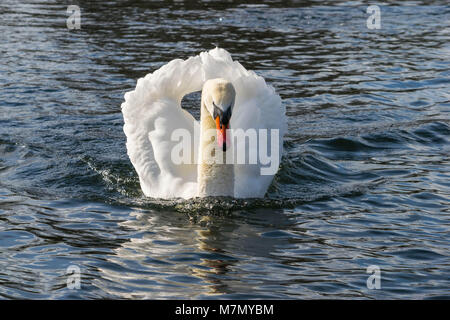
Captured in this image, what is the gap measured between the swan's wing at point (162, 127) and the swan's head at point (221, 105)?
1.06 m

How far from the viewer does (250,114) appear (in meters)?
10.1

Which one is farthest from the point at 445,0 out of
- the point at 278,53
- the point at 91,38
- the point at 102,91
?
the point at 102,91

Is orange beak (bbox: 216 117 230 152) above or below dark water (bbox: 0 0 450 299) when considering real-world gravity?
above

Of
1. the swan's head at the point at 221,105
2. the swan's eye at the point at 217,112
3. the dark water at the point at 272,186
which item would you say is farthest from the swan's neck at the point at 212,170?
the swan's eye at the point at 217,112

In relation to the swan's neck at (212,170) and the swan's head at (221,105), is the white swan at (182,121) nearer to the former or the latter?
the swan's neck at (212,170)

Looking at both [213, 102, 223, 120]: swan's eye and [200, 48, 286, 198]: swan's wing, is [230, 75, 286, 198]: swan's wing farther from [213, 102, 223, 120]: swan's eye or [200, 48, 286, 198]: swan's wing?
[213, 102, 223, 120]: swan's eye

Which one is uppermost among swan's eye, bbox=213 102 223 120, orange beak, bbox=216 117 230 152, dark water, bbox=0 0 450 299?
swan's eye, bbox=213 102 223 120

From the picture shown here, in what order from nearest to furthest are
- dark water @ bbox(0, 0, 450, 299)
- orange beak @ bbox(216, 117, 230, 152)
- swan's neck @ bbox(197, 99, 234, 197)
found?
dark water @ bbox(0, 0, 450, 299)
orange beak @ bbox(216, 117, 230, 152)
swan's neck @ bbox(197, 99, 234, 197)

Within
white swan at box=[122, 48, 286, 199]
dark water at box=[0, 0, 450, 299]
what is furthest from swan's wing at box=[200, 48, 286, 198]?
dark water at box=[0, 0, 450, 299]

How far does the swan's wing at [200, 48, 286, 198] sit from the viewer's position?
980 centimetres

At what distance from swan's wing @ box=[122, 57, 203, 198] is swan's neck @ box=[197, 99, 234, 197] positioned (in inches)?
13.0

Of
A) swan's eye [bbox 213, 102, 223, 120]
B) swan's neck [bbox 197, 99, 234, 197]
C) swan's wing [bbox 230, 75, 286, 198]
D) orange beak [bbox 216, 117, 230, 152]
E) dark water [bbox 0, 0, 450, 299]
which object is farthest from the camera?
swan's wing [bbox 230, 75, 286, 198]

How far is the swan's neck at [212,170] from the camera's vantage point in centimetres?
929

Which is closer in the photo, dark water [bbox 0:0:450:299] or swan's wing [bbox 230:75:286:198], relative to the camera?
dark water [bbox 0:0:450:299]
